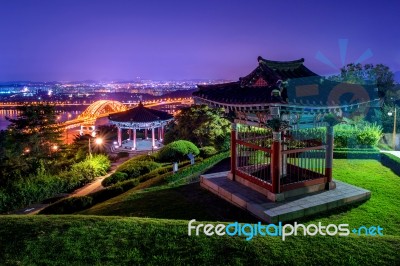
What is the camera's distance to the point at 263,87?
34.7 feet

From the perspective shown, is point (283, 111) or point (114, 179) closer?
point (283, 111)

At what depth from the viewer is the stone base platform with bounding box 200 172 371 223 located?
9.49m

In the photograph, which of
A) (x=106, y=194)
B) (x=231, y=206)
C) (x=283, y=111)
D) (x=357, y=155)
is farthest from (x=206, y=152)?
(x=283, y=111)

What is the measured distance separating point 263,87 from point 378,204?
532 cm

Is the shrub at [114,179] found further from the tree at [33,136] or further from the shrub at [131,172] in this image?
the tree at [33,136]

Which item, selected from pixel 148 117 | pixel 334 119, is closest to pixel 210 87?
pixel 334 119

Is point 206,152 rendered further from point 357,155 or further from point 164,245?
point 164,245

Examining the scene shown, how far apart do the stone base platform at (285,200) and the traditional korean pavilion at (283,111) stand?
23 cm

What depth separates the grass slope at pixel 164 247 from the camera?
21.2 feet

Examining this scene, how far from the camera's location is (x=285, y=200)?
33.9 ft

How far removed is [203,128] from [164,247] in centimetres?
2273

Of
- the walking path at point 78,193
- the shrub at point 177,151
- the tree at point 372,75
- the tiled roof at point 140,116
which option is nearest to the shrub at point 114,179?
the walking path at point 78,193

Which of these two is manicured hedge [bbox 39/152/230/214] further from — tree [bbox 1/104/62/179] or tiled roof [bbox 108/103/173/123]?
tiled roof [bbox 108/103/173/123]

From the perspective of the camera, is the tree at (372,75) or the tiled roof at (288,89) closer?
the tiled roof at (288,89)
